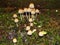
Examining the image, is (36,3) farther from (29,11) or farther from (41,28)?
(41,28)

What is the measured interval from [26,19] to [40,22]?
0.29 metres

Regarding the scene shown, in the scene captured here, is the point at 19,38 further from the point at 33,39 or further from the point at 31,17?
the point at 31,17

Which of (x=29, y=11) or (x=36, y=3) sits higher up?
(x=29, y=11)

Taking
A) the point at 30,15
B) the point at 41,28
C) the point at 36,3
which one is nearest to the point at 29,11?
the point at 30,15

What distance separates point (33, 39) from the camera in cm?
371

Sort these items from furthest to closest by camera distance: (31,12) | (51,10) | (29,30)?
(51,10)
(31,12)
(29,30)

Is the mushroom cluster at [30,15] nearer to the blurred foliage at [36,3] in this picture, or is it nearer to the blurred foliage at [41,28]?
the blurred foliage at [41,28]

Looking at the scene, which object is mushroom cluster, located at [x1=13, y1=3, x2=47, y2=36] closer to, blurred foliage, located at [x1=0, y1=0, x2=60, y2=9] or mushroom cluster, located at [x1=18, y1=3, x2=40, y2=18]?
mushroom cluster, located at [x1=18, y1=3, x2=40, y2=18]

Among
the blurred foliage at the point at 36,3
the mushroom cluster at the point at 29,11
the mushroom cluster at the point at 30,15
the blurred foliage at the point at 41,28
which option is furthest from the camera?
the blurred foliage at the point at 36,3

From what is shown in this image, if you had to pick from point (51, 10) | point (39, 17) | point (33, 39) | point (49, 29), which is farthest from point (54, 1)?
point (33, 39)

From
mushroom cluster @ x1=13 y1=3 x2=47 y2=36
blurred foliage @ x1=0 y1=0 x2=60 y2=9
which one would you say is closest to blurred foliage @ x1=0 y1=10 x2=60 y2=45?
mushroom cluster @ x1=13 y1=3 x2=47 y2=36

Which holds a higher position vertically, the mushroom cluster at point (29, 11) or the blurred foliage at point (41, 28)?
the mushroom cluster at point (29, 11)

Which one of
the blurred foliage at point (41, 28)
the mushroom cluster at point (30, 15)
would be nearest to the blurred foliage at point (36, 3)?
the blurred foliage at point (41, 28)

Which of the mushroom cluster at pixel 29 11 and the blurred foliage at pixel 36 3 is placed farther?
the blurred foliage at pixel 36 3
